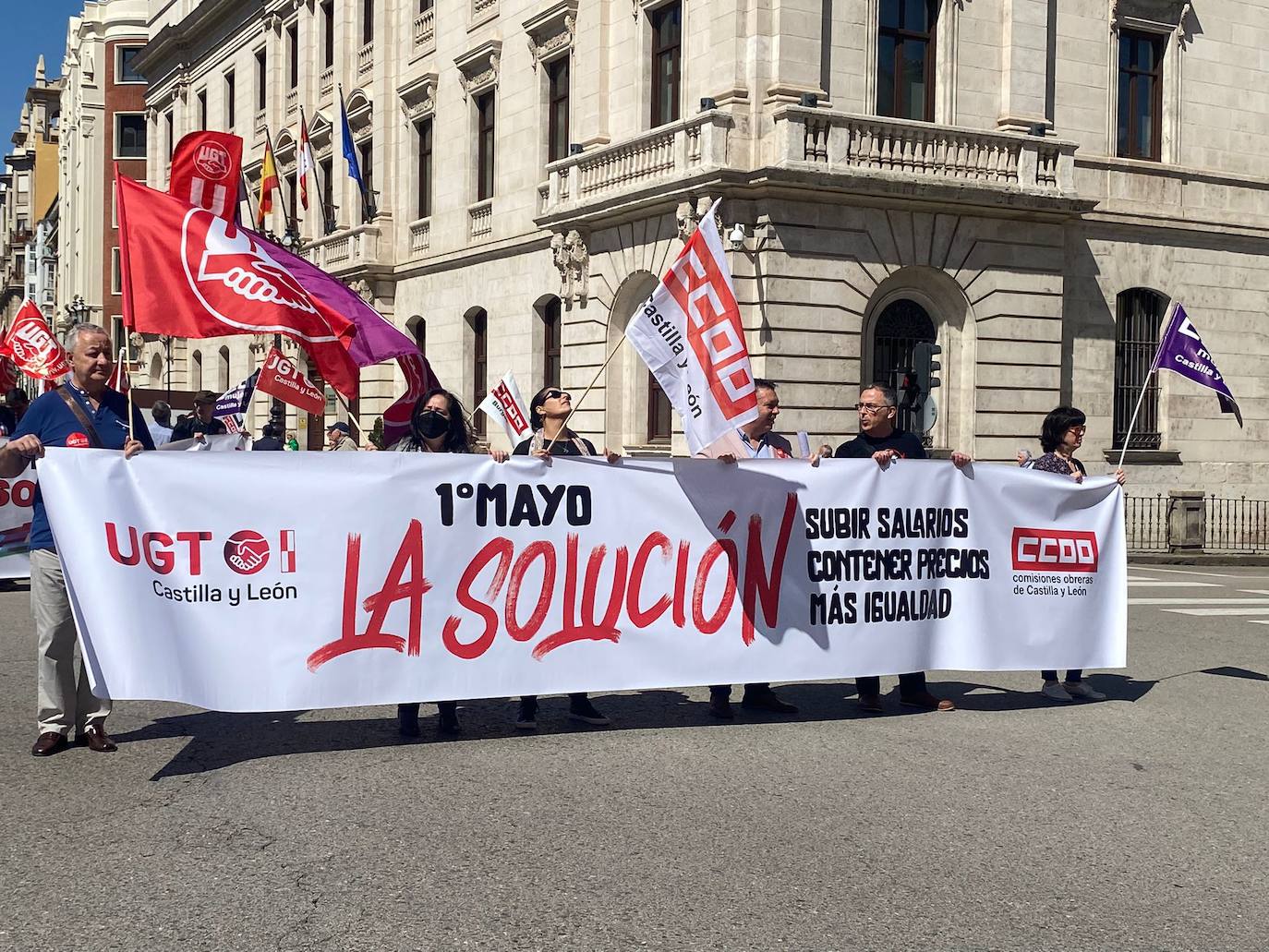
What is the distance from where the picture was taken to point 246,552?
6996 millimetres

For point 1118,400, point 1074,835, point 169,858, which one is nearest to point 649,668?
point 1074,835

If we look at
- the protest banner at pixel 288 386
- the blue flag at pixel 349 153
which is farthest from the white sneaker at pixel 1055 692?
the blue flag at pixel 349 153

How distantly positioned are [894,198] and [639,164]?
4.26m

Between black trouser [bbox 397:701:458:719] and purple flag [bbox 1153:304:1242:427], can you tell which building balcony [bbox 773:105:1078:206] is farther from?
black trouser [bbox 397:701:458:719]

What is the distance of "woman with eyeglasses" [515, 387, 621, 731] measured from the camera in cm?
773

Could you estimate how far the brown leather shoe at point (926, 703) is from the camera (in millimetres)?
8648

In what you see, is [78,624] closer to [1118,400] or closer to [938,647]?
[938,647]

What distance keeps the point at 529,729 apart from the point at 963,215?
691 inches

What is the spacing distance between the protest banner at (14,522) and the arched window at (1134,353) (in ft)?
62.3

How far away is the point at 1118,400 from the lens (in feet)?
84.3

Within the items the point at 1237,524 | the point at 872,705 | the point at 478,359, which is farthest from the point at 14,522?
the point at 1237,524

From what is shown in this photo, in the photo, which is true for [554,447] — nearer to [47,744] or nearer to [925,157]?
[47,744]

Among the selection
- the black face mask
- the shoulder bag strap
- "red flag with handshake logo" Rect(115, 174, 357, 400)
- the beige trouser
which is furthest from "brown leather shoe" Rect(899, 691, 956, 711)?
the shoulder bag strap

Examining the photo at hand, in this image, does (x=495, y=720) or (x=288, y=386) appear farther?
(x=288, y=386)
